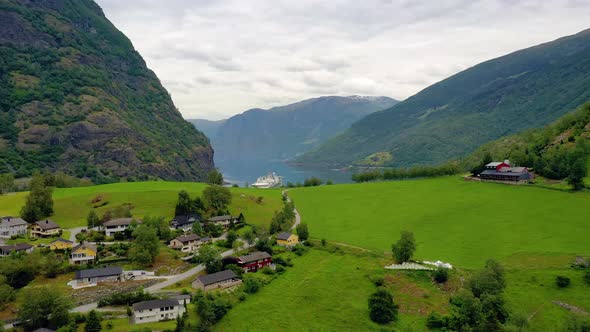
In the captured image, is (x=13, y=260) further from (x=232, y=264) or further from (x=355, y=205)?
(x=355, y=205)

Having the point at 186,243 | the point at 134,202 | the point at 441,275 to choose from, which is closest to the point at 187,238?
the point at 186,243

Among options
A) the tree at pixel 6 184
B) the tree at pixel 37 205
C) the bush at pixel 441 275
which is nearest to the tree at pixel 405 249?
the bush at pixel 441 275

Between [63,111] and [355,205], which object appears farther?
[63,111]

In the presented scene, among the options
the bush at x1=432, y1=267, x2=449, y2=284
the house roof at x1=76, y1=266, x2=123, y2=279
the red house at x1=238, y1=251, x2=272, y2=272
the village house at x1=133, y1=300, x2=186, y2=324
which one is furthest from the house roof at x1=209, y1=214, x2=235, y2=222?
the bush at x1=432, y1=267, x2=449, y2=284

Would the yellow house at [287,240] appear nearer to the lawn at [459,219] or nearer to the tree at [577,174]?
the lawn at [459,219]

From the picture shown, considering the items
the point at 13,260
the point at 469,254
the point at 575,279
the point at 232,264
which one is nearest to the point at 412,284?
the point at 469,254

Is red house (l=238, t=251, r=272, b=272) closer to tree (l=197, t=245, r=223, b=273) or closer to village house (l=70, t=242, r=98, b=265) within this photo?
Answer: tree (l=197, t=245, r=223, b=273)
